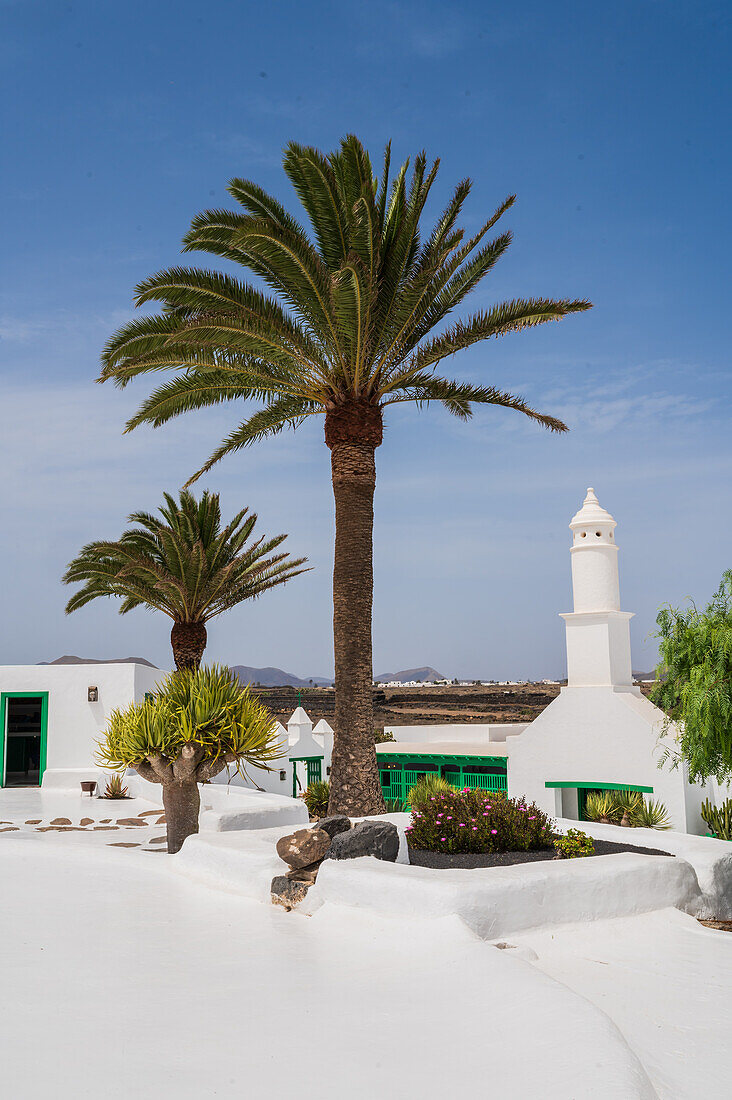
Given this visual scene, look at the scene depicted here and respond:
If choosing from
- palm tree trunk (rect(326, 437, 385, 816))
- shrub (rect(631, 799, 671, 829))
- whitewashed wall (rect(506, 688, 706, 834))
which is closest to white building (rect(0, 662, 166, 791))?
whitewashed wall (rect(506, 688, 706, 834))

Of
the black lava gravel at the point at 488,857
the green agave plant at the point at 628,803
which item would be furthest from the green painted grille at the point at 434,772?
the black lava gravel at the point at 488,857

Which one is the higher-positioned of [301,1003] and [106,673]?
[106,673]

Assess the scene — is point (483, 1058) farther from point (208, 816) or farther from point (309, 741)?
point (309, 741)

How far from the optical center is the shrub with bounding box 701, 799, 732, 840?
18062 millimetres

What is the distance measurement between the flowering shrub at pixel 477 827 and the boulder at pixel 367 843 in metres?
0.99

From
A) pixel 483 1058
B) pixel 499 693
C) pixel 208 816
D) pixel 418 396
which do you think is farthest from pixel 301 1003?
pixel 499 693

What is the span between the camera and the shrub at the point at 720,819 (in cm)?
1806

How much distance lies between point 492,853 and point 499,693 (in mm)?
32617

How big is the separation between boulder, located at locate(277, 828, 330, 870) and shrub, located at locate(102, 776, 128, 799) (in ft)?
40.2

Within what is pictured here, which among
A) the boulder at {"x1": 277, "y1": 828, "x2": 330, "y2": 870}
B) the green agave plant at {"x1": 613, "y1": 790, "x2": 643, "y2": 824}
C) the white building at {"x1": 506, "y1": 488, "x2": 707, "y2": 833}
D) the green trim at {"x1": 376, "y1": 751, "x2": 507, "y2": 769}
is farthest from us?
the green trim at {"x1": 376, "y1": 751, "x2": 507, "y2": 769}

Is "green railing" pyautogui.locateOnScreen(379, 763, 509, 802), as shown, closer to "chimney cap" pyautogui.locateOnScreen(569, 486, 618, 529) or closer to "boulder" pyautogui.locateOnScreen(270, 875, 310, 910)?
"chimney cap" pyautogui.locateOnScreen(569, 486, 618, 529)

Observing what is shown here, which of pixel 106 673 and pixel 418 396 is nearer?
pixel 418 396

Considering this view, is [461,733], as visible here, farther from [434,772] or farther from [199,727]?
[199,727]

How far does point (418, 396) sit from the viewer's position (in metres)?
14.8
